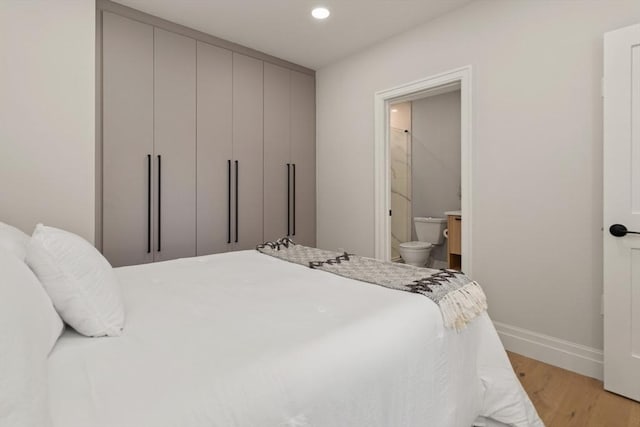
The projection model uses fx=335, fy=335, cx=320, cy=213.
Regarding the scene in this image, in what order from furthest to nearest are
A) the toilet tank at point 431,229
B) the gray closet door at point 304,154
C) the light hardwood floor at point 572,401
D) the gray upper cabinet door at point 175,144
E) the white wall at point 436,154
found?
the white wall at point 436,154
the toilet tank at point 431,229
the gray closet door at point 304,154
the gray upper cabinet door at point 175,144
the light hardwood floor at point 572,401

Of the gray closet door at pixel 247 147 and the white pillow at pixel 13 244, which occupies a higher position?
Result: the gray closet door at pixel 247 147

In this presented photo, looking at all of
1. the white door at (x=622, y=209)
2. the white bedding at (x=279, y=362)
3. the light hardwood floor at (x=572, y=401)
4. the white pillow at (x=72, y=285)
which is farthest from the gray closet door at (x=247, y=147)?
the white door at (x=622, y=209)

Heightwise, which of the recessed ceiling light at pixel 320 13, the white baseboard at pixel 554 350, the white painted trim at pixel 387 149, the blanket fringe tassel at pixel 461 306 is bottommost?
the white baseboard at pixel 554 350

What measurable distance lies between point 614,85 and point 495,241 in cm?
115

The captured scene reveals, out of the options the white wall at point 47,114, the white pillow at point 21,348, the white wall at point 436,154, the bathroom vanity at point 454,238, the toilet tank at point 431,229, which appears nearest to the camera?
the white pillow at point 21,348

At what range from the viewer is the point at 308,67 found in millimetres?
3832

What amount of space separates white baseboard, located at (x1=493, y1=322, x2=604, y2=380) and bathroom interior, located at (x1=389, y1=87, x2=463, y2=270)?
1.93m

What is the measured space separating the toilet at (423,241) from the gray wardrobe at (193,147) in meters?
1.36

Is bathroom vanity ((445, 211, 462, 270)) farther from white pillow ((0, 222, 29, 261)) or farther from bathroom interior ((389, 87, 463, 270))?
white pillow ((0, 222, 29, 261))

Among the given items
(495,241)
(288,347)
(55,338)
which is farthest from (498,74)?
(55,338)

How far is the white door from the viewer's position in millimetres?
1788

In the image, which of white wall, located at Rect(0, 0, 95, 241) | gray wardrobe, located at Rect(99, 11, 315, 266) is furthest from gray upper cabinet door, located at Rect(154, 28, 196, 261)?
white wall, located at Rect(0, 0, 95, 241)

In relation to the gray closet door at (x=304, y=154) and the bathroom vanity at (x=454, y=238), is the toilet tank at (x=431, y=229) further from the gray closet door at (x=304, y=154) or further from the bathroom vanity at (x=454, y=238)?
the gray closet door at (x=304, y=154)

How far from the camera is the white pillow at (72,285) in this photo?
938 millimetres
